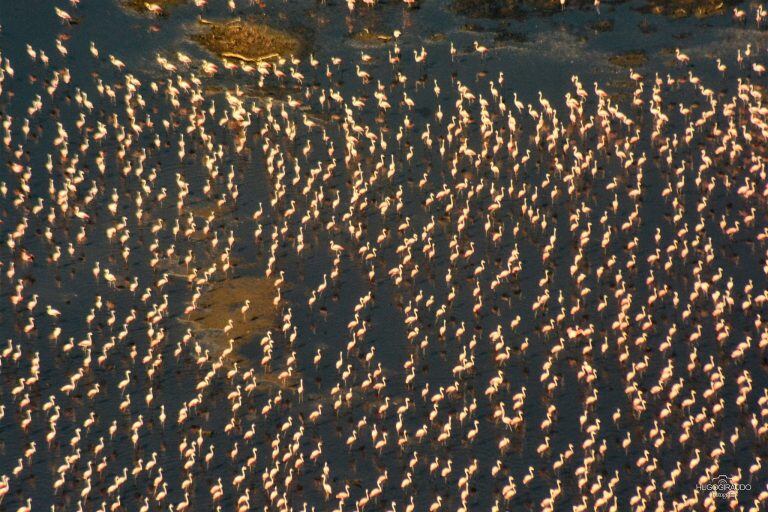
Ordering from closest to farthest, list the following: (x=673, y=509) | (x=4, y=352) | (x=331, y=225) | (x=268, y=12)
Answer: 1. (x=673, y=509)
2. (x=4, y=352)
3. (x=331, y=225)
4. (x=268, y=12)

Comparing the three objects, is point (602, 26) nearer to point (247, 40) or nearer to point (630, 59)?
point (630, 59)

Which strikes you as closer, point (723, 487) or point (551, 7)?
point (723, 487)

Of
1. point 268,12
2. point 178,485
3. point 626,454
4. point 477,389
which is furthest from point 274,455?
point 268,12

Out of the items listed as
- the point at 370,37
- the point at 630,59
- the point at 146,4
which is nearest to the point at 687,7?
the point at 630,59

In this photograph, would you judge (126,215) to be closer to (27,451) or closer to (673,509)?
(27,451)

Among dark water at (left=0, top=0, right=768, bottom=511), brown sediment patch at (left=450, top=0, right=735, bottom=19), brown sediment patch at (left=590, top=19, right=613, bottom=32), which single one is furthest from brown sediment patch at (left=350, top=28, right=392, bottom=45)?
brown sediment patch at (left=590, top=19, right=613, bottom=32)

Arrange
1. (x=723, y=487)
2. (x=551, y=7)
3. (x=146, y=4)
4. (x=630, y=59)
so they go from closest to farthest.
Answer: (x=723, y=487) < (x=630, y=59) < (x=146, y=4) < (x=551, y=7)

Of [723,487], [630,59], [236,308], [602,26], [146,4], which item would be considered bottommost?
[723,487]

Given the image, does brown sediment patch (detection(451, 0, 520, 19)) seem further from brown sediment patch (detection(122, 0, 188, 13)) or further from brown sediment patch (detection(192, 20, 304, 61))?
brown sediment patch (detection(122, 0, 188, 13))
